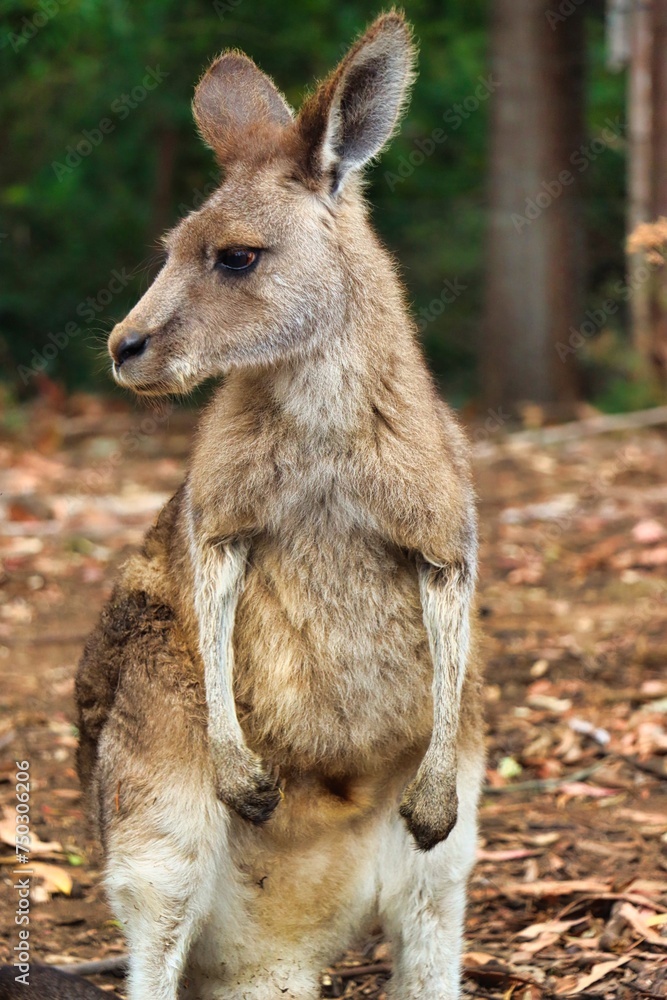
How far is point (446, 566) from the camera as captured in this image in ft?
9.39

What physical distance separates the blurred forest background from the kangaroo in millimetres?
3904

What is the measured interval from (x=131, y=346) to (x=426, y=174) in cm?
1196

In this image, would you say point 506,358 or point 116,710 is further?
point 506,358

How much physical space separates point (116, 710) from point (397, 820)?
702mm

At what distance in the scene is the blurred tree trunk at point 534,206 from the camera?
10.1 metres

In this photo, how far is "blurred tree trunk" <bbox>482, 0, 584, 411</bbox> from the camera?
10055mm

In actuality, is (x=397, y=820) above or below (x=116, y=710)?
below

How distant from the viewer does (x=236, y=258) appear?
2.87m

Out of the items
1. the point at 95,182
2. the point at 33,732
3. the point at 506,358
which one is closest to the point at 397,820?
the point at 33,732

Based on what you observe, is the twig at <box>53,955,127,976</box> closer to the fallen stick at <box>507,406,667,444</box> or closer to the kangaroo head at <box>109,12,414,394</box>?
the kangaroo head at <box>109,12,414,394</box>

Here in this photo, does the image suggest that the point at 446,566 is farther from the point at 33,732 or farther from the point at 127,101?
the point at 127,101

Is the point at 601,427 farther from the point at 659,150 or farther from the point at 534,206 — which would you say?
the point at 534,206

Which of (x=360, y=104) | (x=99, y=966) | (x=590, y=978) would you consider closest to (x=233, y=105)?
(x=360, y=104)

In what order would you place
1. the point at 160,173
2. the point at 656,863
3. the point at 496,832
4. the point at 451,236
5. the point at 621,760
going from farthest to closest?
1. the point at 451,236
2. the point at 160,173
3. the point at 621,760
4. the point at 496,832
5. the point at 656,863
